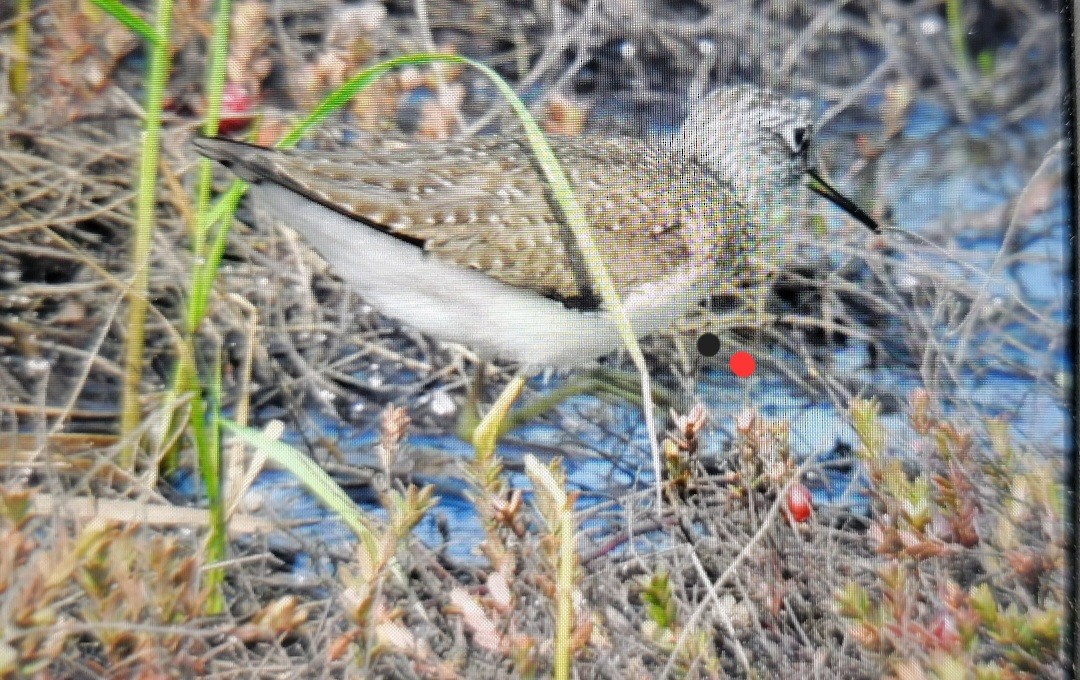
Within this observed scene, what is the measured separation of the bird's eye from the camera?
126 centimetres

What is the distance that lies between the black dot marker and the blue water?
0.08ft

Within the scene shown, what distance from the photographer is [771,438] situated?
124 cm

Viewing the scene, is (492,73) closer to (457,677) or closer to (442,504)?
(442,504)

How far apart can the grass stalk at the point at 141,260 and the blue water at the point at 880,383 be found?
19cm

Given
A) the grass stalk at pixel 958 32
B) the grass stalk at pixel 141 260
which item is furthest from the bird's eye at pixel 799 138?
the grass stalk at pixel 141 260

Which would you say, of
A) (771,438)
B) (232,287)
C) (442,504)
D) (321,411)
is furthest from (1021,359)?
(232,287)

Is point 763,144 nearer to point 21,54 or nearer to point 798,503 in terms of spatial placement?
point 798,503

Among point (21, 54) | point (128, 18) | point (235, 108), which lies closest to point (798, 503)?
point (235, 108)

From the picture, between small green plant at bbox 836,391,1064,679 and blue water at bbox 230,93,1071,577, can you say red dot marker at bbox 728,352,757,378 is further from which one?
small green plant at bbox 836,391,1064,679

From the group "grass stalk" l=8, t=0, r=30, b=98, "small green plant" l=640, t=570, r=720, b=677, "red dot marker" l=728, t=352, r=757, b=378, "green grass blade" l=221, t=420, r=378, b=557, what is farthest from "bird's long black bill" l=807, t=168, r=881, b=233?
"grass stalk" l=8, t=0, r=30, b=98

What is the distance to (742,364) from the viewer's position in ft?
4.06

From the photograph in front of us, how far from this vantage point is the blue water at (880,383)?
1228 millimetres

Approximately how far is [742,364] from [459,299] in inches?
15.5

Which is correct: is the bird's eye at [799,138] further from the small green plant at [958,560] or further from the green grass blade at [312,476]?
the green grass blade at [312,476]
